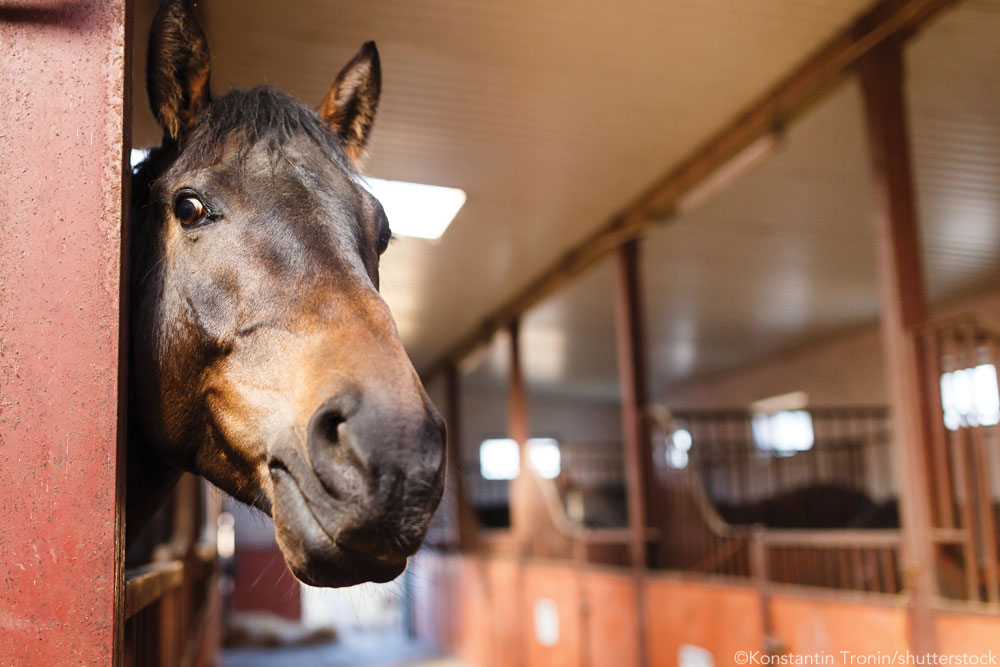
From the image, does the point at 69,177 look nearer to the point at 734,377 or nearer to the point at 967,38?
the point at 967,38

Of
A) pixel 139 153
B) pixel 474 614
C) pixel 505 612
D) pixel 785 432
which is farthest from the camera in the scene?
pixel 785 432

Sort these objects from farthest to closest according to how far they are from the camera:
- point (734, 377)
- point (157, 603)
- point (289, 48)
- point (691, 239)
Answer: point (734, 377)
point (691, 239)
point (289, 48)
point (157, 603)

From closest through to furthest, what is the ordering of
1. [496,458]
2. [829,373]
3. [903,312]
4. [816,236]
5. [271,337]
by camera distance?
[271,337] → [903,312] → [816,236] → [829,373] → [496,458]

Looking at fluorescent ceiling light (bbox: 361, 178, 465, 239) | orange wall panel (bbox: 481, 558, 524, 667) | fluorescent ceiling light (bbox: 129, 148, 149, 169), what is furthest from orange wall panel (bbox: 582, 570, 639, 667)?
fluorescent ceiling light (bbox: 129, 148, 149, 169)

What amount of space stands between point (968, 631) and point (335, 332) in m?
2.85

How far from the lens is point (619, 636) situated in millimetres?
5902

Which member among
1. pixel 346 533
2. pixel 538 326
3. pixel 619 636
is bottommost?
pixel 619 636

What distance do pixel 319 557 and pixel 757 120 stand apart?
4382 millimetres

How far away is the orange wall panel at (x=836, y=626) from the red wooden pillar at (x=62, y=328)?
3227 mm

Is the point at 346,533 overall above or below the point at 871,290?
below

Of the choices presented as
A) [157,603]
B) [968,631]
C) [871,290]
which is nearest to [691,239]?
[871,290]

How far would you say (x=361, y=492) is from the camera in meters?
0.93

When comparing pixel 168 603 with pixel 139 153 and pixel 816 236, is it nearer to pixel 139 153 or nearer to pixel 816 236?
pixel 139 153

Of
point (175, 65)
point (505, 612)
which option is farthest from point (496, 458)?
point (175, 65)
